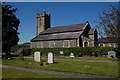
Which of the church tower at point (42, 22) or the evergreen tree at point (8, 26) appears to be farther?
the church tower at point (42, 22)

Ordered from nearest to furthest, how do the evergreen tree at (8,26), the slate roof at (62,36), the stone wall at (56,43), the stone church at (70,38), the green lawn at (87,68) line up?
the green lawn at (87,68) → the evergreen tree at (8,26) → the stone church at (70,38) → the stone wall at (56,43) → the slate roof at (62,36)

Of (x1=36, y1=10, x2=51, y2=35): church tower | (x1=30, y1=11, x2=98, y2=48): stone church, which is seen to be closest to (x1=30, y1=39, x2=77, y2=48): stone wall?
(x1=30, y1=11, x2=98, y2=48): stone church

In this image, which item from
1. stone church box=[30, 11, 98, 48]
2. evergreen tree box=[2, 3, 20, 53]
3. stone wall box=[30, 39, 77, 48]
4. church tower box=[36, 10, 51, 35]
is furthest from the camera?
church tower box=[36, 10, 51, 35]

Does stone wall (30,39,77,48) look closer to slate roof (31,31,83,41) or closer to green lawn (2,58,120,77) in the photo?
slate roof (31,31,83,41)

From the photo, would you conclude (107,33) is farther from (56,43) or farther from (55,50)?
(56,43)

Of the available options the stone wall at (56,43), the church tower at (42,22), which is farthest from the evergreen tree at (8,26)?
the church tower at (42,22)

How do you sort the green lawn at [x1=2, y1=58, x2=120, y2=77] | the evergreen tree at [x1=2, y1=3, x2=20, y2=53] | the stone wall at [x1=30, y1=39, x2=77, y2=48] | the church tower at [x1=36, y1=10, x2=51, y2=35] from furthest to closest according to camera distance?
the church tower at [x1=36, y1=10, x2=51, y2=35] → the stone wall at [x1=30, y1=39, x2=77, y2=48] → the evergreen tree at [x1=2, y1=3, x2=20, y2=53] → the green lawn at [x1=2, y1=58, x2=120, y2=77]

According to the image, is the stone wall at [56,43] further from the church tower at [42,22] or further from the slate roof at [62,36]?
the church tower at [42,22]

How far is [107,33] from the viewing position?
20016 mm

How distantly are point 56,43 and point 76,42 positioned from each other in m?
7.11

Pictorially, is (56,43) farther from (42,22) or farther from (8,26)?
(42,22)

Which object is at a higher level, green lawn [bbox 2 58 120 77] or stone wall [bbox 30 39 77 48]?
stone wall [bbox 30 39 77 48]

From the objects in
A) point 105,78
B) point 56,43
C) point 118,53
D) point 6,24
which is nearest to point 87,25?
point 56,43

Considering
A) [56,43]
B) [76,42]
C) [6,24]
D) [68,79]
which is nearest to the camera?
[68,79]
